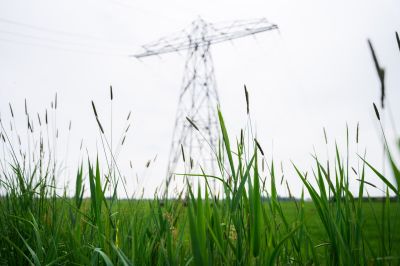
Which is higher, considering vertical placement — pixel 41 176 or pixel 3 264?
pixel 41 176

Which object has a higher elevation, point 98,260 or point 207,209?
point 207,209

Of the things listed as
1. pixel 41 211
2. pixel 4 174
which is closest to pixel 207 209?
pixel 41 211

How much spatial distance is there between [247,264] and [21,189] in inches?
74.1

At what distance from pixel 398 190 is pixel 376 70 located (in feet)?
1.54

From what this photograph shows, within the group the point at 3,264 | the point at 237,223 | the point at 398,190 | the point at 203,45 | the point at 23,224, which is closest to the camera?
the point at 398,190

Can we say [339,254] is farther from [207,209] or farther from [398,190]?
[207,209]

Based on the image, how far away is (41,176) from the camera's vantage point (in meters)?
2.36

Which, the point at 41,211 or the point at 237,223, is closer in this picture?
the point at 237,223

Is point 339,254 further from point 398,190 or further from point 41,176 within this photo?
point 41,176

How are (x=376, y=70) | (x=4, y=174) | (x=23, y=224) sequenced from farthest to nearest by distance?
(x=4, y=174) → (x=23, y=224) → (x=376, y=70)

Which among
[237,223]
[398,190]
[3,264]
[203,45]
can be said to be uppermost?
[203,45]

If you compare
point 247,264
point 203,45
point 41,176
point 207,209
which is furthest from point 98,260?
point 203,45

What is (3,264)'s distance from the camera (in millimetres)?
1919

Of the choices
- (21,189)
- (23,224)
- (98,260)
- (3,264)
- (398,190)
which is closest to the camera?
(398,190)
